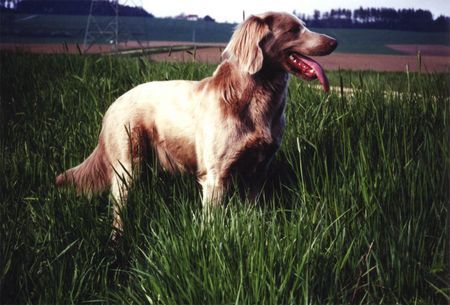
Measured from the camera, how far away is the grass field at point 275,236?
2.16 meters

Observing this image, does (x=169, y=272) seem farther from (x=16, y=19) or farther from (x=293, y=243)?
(x=16, y=19)

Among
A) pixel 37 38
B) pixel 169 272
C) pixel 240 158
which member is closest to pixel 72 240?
pixel 169 272

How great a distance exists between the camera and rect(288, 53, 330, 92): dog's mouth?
289cm

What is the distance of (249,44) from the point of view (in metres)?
3.01

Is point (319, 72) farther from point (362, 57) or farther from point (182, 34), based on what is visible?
point (362, 57)

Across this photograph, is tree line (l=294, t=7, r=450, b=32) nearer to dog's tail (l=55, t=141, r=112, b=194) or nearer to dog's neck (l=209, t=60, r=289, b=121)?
dog's neck (l=209, t=60, r=289, b=121)

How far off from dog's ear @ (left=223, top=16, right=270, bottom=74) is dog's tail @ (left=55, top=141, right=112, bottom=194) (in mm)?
1144

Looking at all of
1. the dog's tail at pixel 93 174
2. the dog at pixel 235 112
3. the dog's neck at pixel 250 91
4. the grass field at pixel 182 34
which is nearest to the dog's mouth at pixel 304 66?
the dog at pixel 235 112

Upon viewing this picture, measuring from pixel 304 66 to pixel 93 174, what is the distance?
156 centimetres

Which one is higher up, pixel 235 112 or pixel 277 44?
pixel 277 44

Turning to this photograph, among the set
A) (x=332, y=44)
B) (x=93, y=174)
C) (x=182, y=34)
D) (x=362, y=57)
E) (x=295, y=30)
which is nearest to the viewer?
(x=332, y=44)

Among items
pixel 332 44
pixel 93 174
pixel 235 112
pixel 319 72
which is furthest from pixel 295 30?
pixel 93 174

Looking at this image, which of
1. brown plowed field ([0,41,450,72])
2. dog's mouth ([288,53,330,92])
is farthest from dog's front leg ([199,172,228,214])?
brown plowed field ([0,41,450,72])

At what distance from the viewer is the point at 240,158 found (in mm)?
3037
